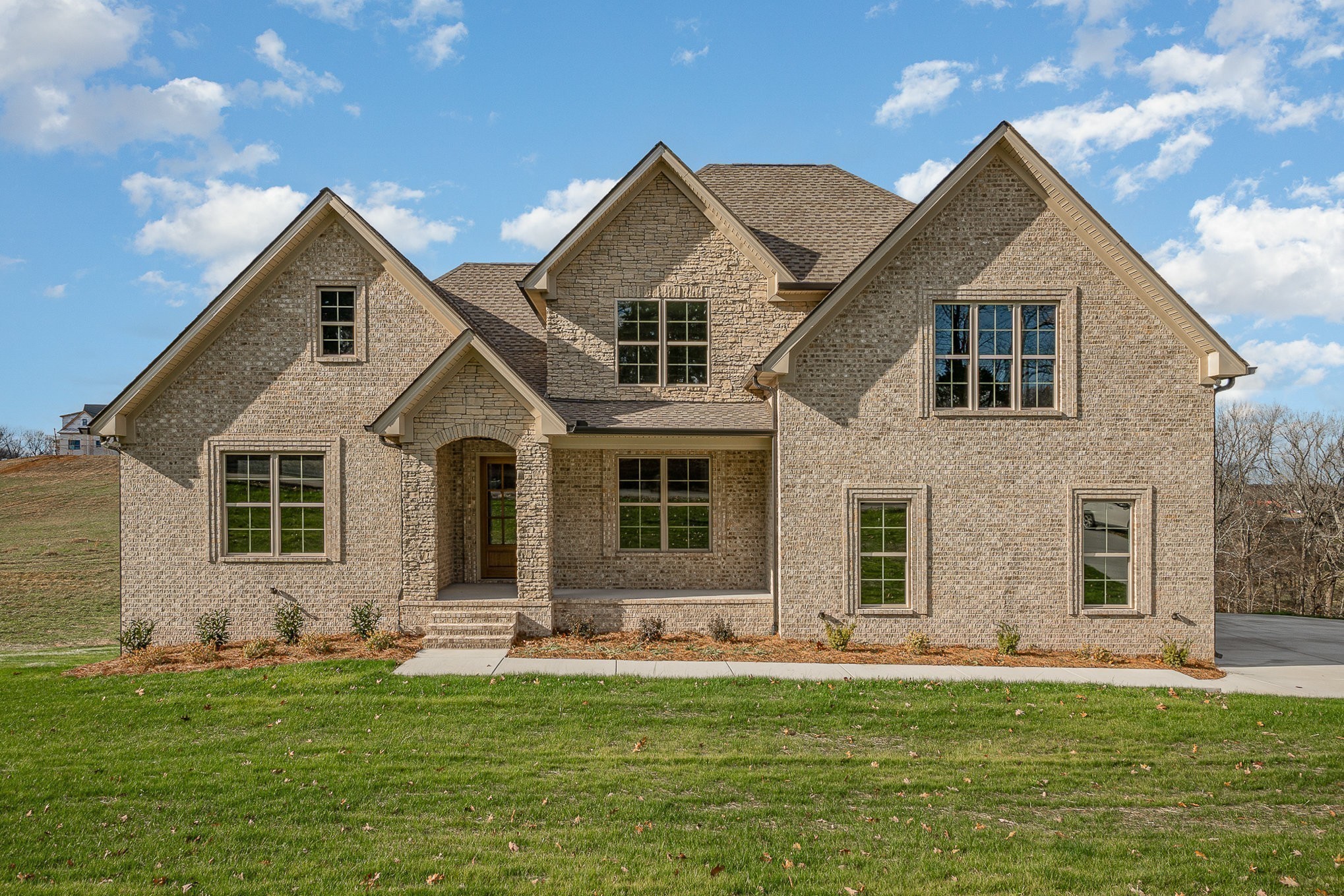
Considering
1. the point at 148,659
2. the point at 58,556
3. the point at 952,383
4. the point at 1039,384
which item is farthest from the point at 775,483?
the point at 58,556

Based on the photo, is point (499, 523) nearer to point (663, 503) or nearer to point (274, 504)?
point (663, 503)

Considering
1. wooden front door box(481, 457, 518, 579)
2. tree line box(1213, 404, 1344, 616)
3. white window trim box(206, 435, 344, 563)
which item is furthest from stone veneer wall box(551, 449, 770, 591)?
tree line box(1213, 404, 1344, 616)

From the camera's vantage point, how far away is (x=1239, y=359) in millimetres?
12695

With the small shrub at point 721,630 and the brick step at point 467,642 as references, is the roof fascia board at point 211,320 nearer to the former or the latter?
the brick step at point 467,642

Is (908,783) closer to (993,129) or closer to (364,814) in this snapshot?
(364,814)

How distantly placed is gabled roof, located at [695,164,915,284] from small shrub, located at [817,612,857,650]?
22.4ft

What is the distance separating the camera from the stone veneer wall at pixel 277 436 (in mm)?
13820

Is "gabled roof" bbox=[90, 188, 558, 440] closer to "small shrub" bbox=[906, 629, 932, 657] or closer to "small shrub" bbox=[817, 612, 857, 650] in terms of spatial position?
"small shrub" bbox=[817, 612, 857, 650]

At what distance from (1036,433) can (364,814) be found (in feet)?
40.4

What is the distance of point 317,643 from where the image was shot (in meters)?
12.5

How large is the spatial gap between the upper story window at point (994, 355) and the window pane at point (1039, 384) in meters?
0.01

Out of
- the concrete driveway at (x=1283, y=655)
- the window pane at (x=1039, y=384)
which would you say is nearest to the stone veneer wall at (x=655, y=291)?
the window pane at (x=1039, y=384)

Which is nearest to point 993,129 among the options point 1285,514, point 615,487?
point 615,487

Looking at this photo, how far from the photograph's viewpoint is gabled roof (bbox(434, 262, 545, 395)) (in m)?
16.2
